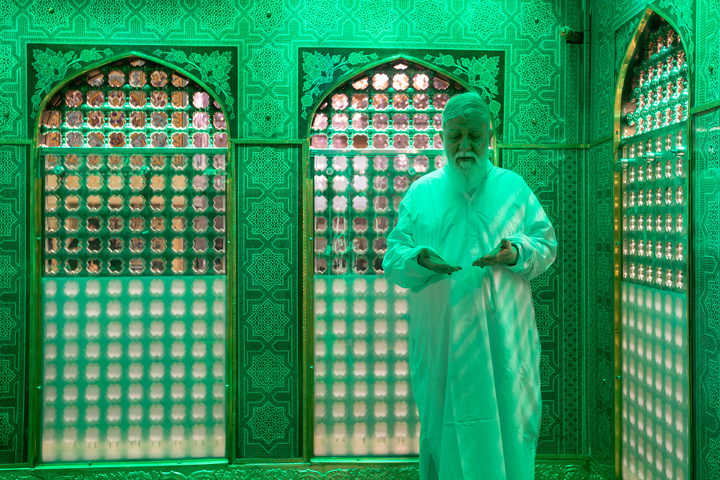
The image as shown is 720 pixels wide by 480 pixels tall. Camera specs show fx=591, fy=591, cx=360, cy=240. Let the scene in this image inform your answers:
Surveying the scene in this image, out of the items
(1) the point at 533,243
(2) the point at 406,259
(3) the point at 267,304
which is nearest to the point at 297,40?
(3) the point at 267,304

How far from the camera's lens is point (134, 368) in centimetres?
341

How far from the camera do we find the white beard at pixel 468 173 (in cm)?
229

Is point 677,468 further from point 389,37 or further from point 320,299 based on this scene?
point 389,37

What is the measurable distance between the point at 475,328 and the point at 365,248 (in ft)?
4.45

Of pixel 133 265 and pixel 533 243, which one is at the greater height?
pixel 533 243

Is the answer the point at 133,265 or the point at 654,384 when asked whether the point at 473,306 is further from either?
the point at 133,265

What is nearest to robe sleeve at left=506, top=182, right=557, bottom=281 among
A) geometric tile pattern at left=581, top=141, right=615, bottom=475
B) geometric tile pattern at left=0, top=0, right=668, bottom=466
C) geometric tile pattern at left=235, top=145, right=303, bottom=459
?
geometric tile pattern at left=581, top=141, right=615, bottom=475

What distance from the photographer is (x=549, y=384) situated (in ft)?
11.3

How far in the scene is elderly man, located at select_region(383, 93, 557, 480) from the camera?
218 cm

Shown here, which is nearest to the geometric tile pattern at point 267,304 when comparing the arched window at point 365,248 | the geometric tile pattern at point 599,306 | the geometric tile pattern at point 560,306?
the arched window at point 365,248

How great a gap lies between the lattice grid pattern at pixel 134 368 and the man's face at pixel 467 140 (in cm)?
175

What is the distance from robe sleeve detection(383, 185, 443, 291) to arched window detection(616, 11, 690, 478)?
1.13m

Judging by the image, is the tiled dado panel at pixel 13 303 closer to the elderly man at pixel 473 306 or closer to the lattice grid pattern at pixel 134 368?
the lattice grid pattern at pixel 134 368

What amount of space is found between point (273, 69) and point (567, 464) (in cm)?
285
